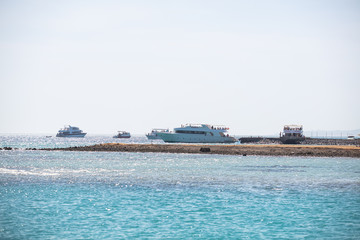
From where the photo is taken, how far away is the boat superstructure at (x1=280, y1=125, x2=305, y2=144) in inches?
4522

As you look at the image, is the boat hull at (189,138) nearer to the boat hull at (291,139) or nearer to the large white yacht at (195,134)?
the large white yacht at (195,134)

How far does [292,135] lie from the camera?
391 ft

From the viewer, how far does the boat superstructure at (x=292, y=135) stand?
11486 centimetres

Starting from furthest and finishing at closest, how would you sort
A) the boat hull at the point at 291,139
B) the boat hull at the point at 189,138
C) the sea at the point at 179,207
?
the boat hull at the point at 189,138
the boat hull at the point at 291,139
the sea at the point at 179,207

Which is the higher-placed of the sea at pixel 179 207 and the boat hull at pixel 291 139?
the boat hull at pixel 291 139

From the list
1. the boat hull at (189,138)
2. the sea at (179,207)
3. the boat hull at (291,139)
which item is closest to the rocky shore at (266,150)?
the sea at (179,207)

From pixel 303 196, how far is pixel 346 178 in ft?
36.9

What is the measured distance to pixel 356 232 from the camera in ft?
55.7

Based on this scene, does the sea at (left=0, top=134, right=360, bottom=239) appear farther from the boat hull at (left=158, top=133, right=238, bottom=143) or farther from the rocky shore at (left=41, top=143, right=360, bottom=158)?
the boat hull at (left=158, top=133, right=238, bottom=143)

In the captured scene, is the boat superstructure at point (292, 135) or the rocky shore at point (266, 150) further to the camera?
the boat superstructure at point (292, 135)

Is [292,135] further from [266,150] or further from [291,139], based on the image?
[266,150]

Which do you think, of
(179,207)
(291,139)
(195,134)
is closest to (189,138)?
(195,134)

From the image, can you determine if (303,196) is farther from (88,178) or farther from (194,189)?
(88,178)

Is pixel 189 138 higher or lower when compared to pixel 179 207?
higher
